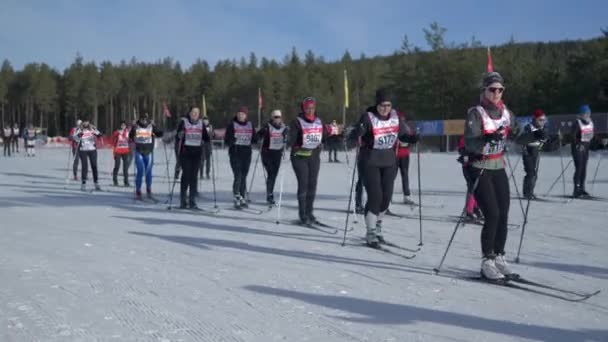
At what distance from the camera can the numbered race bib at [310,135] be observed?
917cm

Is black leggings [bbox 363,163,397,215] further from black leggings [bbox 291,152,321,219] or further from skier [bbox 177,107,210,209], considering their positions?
skier [bbox 177,107,210,209]

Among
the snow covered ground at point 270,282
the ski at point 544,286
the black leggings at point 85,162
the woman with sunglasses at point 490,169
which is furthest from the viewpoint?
the black leggings at point 85,162

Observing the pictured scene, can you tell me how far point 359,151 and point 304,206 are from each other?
6.57ft

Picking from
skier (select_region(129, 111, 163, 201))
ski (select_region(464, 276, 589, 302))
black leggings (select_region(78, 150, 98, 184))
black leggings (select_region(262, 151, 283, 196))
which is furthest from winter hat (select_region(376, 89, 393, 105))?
black leggings (select_region(78, 150, 98, 184))

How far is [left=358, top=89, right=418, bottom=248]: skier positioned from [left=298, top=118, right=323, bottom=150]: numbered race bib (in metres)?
1.83

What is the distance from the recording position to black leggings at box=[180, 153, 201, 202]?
11172mm

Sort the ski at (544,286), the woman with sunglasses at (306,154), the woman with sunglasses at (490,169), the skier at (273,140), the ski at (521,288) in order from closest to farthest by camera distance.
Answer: the ski at (521,288), the ski at (544,286), the woman with sunglasses at (490,169), the woman with sunglasses at (306,154), the skier at (273,140)

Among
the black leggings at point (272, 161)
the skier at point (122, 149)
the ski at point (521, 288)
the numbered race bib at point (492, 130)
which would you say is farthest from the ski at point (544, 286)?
the skier at point (122, 149)

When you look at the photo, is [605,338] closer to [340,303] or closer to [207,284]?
[340,303]

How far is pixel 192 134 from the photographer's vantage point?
11.2 meters

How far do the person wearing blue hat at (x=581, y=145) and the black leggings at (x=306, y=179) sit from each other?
639cm

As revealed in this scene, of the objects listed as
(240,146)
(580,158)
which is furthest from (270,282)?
(580,158)

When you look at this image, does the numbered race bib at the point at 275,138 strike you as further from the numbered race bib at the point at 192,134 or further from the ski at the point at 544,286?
the ski at the point at 544,286

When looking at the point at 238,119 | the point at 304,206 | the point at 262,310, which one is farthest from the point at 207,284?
the point at 238,119
